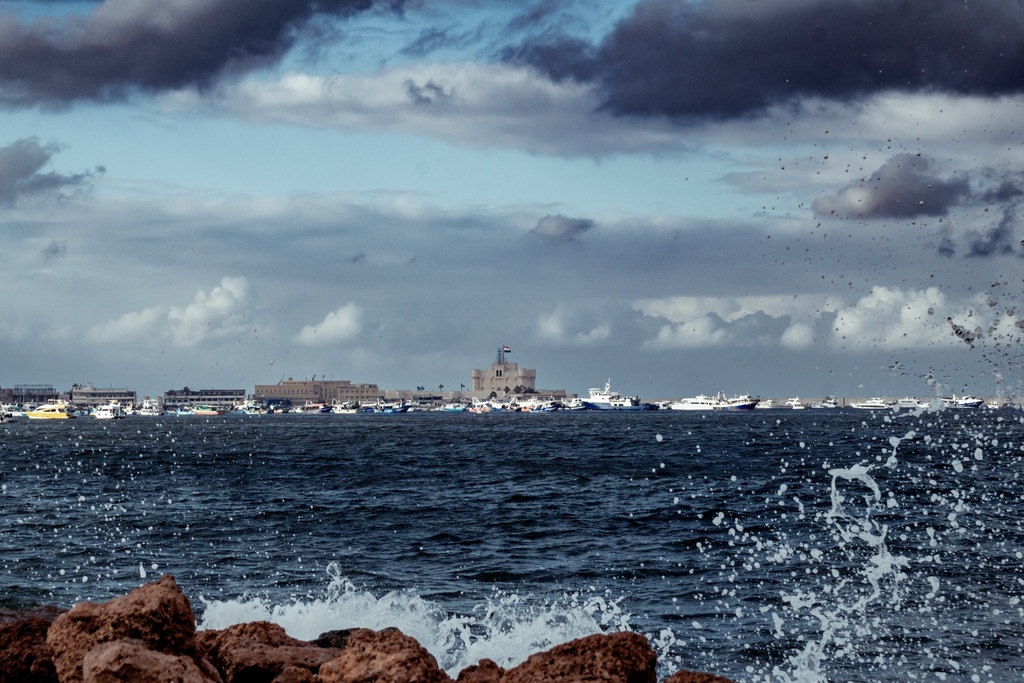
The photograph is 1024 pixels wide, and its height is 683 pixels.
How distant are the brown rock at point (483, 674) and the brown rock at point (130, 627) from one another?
252cm

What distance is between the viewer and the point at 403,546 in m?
27.1

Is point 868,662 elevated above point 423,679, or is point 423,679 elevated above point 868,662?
point 423,679

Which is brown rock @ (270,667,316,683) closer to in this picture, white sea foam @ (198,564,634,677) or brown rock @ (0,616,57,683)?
brown rock @ (0,616,57,683)

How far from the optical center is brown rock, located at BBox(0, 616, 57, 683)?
31.2 feet

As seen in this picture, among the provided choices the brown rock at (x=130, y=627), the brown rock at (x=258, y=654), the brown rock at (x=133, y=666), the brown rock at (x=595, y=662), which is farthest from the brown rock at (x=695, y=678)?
the brown rock at (x=130, y=627)

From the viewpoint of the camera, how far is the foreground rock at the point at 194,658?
8430 mm

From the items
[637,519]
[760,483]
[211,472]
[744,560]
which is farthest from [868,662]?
[211,472]

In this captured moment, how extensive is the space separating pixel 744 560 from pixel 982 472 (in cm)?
3014

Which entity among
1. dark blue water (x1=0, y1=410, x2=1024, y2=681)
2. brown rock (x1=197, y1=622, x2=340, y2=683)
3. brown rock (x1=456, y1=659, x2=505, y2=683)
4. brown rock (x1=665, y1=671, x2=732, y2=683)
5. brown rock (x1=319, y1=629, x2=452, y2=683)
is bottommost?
dark blue water (x1=0, y1=410, x2=1024, y2=681)

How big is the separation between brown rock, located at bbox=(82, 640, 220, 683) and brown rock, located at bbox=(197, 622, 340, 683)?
1.12 metres

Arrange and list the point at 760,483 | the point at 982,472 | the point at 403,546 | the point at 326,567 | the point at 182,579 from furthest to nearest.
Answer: the point at 982,472
the point at 760,483
the point at 403,546
the point at 326,567
the point at 182,579

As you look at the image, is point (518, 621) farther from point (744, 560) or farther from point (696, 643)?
point (744, 560)

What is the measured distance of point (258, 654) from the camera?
33.2 ft

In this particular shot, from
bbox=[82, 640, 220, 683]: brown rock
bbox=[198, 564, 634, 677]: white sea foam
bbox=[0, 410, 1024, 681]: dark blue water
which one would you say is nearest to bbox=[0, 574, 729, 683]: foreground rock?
bbox=[82, 640, 220, 683]: brown rock
